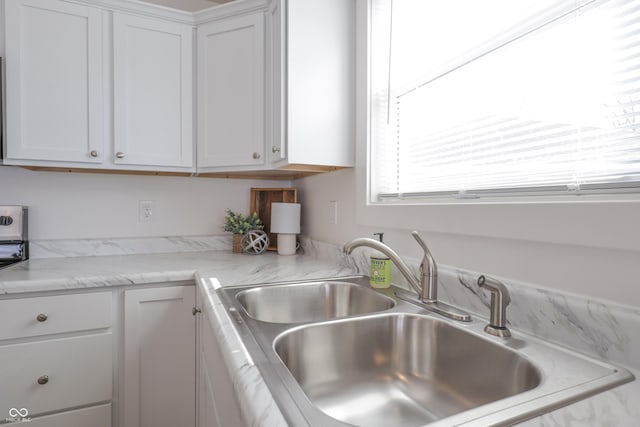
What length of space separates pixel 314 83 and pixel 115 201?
1.32 meters

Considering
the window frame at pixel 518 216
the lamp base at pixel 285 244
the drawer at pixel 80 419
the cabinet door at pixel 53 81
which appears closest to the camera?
the window frame at pixel 518 216

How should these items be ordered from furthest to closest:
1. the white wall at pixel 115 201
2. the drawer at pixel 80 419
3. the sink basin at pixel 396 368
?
the white wall at pixel 115 201 < the drawer at pixel 80 419 < the sink basin at pixel 396 368

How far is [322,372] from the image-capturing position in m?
0.83

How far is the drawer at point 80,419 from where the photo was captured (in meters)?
1.26

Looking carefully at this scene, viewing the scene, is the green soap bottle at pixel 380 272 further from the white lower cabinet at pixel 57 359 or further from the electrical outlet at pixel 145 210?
the electrical outlet at pixel 145 210

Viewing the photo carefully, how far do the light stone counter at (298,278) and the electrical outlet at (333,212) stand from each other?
139 millimetres

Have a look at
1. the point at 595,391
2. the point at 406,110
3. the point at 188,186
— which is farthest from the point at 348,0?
the point at 595,391

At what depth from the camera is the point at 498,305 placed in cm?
74

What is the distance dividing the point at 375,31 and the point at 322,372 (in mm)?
1314

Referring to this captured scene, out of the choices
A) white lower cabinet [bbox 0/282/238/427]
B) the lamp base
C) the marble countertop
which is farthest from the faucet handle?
the lamp base

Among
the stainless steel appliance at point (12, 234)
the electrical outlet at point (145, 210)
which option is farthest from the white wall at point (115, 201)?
the stainless steel appliance at point (12, 234)

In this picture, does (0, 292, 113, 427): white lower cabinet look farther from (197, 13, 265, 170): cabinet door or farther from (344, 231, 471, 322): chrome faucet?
(344, 231, 471, 322): chrome faucet

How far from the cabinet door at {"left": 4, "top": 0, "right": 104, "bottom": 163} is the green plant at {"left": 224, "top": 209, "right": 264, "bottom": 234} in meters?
0.72
